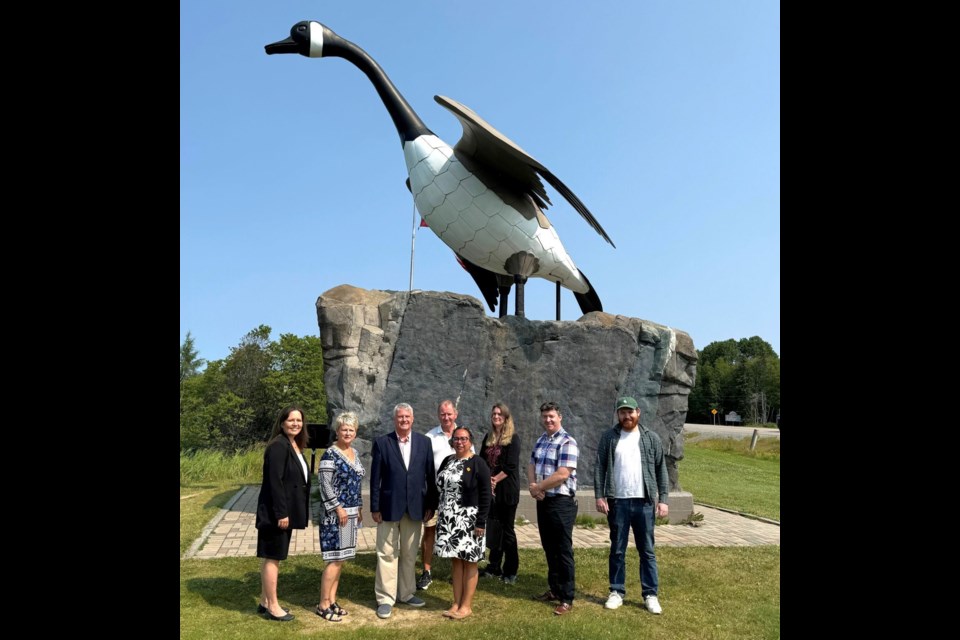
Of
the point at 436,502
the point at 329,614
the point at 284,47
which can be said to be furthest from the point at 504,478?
the point at 284,47

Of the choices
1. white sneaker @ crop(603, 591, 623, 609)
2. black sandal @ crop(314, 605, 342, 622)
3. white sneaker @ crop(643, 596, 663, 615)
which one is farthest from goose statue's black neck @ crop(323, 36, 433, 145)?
white sneaker @ crop(643, 596, 663, 615)

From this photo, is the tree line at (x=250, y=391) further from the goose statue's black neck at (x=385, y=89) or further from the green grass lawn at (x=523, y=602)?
the green grass lawn at (x=523, y=602)

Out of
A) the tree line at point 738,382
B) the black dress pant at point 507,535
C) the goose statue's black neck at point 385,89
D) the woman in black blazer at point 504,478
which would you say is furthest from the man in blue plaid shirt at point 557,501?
the tree line at point 738,382

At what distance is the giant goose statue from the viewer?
8164 millimetres

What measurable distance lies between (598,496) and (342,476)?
203cm

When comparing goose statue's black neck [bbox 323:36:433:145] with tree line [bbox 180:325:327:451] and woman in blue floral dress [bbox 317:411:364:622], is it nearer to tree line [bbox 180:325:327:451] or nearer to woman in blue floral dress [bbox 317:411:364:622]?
woman in blue floral dress [bbox 317:411:364:622]

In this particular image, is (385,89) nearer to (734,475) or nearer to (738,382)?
(734,475)

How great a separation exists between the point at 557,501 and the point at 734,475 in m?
12.5

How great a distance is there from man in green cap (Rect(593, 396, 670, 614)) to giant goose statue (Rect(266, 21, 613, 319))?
12.0 ft

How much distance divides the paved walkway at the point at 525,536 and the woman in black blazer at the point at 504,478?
4.12 feet

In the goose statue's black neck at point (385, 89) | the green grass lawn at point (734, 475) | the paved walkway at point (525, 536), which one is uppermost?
the goose statue's black neck at point (385, 89)

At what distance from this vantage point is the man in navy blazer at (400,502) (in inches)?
190

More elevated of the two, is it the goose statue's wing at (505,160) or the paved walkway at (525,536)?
the goose statue's wing at (505,160)
